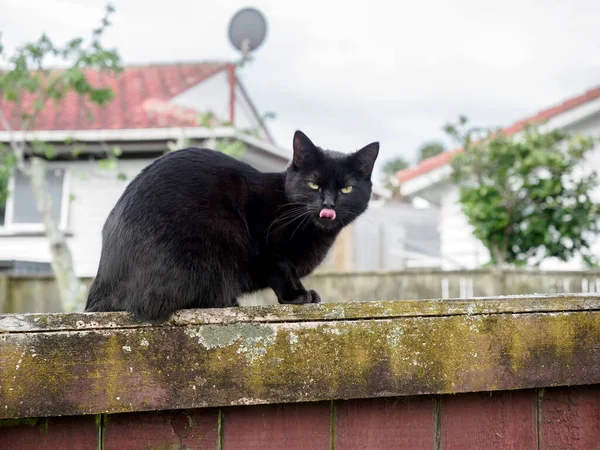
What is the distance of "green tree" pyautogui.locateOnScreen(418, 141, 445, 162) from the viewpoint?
35312mm

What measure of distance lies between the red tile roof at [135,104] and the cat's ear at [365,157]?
6355 millimetres

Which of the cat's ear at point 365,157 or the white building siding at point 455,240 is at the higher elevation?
the white building siding at point 455,240

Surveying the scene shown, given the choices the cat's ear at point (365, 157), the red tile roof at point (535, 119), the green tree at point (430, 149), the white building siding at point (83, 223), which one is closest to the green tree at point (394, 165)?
the green tree at point (430, 149)

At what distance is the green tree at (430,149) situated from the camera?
3531cm

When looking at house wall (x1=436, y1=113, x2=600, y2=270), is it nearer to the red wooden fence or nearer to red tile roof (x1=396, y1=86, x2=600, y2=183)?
red tile roof (x1=396, y1=86, x2=600, y2=183)

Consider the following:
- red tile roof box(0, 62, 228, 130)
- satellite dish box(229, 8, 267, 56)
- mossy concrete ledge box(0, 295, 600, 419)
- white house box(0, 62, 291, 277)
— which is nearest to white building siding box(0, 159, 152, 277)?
white house box(0, 62, 291, 277)

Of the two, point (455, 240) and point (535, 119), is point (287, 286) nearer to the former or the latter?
point (535, 119)

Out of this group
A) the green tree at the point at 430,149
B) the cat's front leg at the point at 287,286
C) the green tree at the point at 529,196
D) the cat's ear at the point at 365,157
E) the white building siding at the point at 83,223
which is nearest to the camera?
the cat's front leg at the point at 287,286

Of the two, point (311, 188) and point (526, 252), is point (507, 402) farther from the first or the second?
point (526, 252)

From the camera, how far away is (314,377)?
101 centimetres

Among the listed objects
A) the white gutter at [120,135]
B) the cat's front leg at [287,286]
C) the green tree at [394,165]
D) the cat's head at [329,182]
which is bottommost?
the cat's front leg at [287,286]

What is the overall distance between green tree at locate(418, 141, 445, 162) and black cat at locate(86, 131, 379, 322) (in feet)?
110

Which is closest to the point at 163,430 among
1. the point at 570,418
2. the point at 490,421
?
the point at 490,421

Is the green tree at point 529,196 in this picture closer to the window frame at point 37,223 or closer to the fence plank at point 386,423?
the window frame at point 37,223
